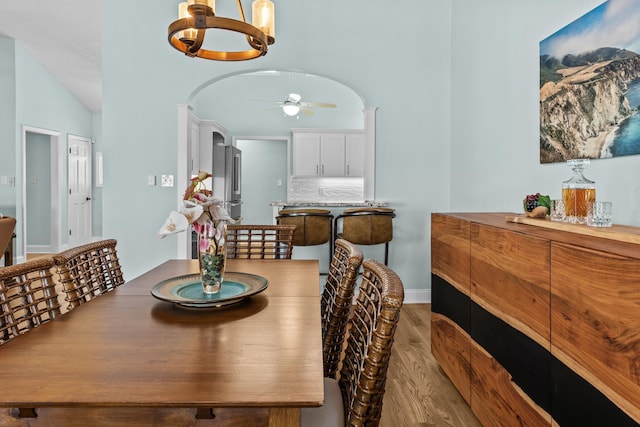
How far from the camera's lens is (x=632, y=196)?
1.95 meters

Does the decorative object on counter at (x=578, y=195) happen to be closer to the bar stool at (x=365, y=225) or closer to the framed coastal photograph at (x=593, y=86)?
the framed coastal photograph at (x=593, y=86)

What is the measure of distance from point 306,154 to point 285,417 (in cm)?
720

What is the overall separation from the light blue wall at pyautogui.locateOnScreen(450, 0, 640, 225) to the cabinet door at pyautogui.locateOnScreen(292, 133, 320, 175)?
3968 mm

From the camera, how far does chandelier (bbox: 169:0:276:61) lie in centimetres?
192

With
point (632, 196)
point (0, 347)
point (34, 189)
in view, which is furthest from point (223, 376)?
point (34, 189)

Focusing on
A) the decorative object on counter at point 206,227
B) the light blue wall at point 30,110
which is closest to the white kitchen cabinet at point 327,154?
the light blue wall at point 30,110

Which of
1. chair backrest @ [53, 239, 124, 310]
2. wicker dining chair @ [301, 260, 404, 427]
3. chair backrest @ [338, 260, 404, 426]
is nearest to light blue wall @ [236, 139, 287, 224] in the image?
chair backrest @ [53, 239, 124, 310]

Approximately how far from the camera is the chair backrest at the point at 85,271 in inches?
64.2

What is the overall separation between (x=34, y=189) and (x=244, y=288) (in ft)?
25.1

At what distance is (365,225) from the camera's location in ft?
12.5

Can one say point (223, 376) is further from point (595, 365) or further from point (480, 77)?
point (480, 77)

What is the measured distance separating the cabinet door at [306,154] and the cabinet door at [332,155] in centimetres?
9

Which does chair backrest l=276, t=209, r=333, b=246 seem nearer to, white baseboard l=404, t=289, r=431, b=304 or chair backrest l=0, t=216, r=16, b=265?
white baseboard l=404, t=289, r=431, b=304

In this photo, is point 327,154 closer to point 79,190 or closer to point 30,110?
point 30,110
